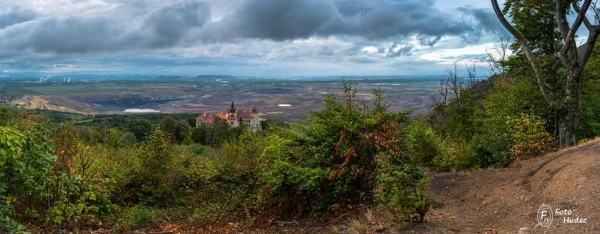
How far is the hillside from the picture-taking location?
19.3 ft

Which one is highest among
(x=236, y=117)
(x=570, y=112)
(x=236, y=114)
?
(x=570, y=112)

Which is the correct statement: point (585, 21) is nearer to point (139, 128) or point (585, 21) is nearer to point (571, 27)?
point (571, 27)

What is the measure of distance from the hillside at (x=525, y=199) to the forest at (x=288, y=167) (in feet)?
2.18

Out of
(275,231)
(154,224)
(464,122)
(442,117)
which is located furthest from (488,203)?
(442,117)

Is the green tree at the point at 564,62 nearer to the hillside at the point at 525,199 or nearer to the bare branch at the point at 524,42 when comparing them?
the bare branch at the point at 524,42

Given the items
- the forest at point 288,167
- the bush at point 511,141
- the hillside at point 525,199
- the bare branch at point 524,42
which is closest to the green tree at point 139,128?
the forest at point 288,167

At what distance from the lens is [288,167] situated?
8562 millimetres

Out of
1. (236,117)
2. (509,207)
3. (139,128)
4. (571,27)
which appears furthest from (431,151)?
(236,117)

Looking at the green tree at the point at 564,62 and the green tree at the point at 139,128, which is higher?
the green tree at the point at 564,62

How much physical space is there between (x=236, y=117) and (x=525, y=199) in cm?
7897

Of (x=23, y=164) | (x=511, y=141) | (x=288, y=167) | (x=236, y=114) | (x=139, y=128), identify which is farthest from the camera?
(x=236, y=114)

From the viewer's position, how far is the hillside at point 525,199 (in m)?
5.89

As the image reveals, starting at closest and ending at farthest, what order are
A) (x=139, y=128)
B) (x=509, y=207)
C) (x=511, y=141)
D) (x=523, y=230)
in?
1. (x=523, y=230)
2. (x=509, y=207)
3. (x=511, y=141)
4. (x=139, y=128)

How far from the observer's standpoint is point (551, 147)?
12367 mm
